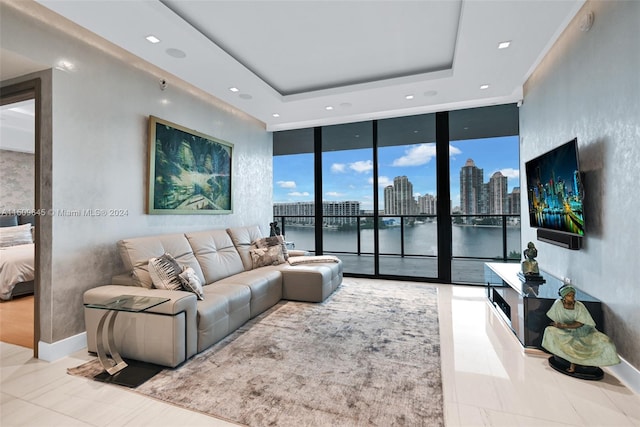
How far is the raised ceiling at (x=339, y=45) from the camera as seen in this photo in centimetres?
236

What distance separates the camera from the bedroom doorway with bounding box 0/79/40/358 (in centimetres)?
258

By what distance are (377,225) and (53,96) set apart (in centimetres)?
452

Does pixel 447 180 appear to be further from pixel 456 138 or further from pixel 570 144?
pixel 570 144

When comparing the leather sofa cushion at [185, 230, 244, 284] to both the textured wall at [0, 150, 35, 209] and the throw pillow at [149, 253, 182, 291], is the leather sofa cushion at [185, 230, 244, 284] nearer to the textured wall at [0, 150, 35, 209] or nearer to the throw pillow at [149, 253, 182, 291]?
the throw pillow at [149, 253, 182, 291]

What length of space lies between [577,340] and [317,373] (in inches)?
73.0

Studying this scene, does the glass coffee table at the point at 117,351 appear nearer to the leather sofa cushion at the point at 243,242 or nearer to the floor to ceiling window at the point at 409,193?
the leather sofa cushion at the point at 243,242

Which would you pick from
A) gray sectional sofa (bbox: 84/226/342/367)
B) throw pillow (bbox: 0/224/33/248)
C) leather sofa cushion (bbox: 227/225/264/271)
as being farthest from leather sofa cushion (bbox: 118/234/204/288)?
throw pillow (bbox: 0/224/33/248)

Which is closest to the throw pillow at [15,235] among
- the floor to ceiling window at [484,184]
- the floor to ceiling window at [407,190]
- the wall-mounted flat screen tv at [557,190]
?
the floor to ceiling window at [407,190]

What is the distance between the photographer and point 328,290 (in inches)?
162

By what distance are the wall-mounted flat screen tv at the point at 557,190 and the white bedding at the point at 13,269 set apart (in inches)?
246

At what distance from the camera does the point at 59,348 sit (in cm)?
245

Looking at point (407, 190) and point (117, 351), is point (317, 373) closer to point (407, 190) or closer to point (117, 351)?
point (117, 351)

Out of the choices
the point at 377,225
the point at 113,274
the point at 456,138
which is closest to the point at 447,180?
the point at 456,138

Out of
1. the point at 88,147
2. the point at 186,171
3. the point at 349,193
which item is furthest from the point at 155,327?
the point at 349,193
